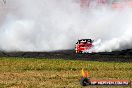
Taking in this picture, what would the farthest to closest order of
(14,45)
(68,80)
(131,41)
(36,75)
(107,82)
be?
(14,45)
(131,41)
(36,75)
(68,80)
(107,82)

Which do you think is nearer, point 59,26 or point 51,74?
point 51,74

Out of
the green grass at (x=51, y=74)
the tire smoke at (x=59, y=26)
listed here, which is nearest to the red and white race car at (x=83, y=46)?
the tire smoke at (x=59, y=26)

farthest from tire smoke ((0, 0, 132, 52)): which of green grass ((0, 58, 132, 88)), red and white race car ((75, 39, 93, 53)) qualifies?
green grass ((0, 58, 132, 88))

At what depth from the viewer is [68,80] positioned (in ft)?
54.7

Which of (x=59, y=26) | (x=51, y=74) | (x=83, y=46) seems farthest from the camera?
(x=59, y=26)

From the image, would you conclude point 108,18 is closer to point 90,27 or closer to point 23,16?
point 90,27

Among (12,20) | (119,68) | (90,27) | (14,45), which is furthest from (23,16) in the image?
(119,68)

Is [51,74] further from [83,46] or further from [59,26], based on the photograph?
[59,26]

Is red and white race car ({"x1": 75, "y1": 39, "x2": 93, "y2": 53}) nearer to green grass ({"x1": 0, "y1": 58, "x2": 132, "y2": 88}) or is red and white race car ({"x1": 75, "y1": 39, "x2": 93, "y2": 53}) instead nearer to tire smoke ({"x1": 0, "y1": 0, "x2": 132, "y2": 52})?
tire smoke ({"x1": 0, "y1": 0, "x2": 132, "y2": 52})

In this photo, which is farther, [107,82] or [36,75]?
[36,75]

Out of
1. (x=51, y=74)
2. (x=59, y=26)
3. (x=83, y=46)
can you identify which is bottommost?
(x=51, y=74)

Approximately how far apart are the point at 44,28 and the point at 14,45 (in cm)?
332

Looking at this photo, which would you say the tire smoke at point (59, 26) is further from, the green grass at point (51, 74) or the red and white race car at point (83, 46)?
the green grass at point (51, 74)

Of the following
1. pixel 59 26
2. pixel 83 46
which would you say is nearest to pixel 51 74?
pixel 83 46
